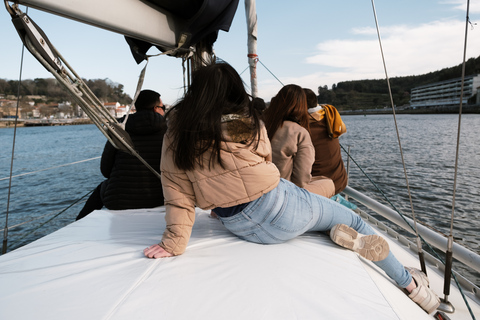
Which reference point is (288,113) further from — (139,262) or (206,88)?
(139,262)

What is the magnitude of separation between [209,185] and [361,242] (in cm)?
77

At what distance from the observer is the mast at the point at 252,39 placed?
381 centimetres

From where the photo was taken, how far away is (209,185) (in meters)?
1.36

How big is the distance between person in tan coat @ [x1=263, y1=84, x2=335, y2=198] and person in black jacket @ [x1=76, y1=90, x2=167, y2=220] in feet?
2.56

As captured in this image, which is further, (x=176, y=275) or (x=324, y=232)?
(x=324, y=232)

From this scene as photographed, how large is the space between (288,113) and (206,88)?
958 millimetres

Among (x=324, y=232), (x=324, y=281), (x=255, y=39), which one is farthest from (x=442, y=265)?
(x=255, y=39)

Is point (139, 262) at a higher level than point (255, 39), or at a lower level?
lower

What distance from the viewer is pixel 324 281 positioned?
4.00ft

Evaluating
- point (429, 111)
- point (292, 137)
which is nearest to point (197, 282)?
point (292, 137)

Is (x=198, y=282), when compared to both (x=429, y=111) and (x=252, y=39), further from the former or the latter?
(x=429, y=111)

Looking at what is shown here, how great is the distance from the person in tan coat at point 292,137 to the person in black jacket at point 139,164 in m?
0.78

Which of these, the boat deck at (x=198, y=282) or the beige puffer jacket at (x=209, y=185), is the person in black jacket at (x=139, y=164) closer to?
the boat deck at (x=198, y=282)

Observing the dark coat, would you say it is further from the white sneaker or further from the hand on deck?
the white sneaker
